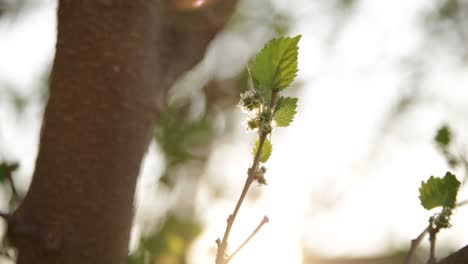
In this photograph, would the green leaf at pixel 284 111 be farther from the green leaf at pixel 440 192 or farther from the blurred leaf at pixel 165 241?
the blurred leaf at pixel 165 241

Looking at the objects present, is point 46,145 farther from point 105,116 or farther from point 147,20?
point 147,20

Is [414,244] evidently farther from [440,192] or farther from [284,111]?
[284,111]

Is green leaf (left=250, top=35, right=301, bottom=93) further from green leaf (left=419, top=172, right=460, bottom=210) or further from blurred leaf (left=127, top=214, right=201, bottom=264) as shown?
blurred leaf (left=127, top=214, right=201, bottom=264)

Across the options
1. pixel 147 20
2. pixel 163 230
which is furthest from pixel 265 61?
pixel 163 230

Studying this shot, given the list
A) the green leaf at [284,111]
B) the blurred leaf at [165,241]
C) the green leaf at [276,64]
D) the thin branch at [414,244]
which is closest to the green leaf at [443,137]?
the thin branch at [414,244]

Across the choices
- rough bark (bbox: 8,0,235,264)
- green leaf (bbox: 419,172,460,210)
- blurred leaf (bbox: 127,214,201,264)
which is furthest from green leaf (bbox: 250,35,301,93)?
blurred leaf (bbox: 127,214,201,264)

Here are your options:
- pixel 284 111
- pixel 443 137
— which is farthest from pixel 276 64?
pixel 443 137

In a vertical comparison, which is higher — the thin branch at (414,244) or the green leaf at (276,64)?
the green leaf at (276,64)
